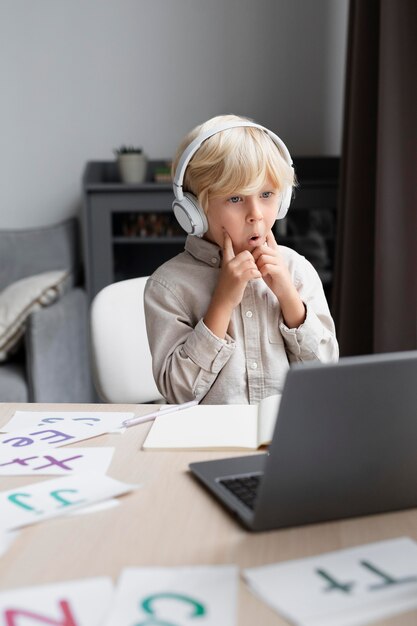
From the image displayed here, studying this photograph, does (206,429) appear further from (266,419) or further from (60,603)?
(60,603)

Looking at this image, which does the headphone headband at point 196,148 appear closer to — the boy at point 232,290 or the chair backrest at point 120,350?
the boy at point 232,290

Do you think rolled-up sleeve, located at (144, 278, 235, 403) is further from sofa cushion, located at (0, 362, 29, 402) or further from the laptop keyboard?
sofa cushion, located at (0, 362, 29, 402)

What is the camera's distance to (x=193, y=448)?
97 centimetres

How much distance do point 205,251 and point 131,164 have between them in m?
1.70

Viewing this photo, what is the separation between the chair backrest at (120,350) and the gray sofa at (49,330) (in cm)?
103

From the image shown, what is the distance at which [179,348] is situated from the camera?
1.27m

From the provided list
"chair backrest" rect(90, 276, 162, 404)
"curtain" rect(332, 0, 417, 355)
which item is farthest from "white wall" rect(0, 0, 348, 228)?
"chair backrest" rect(90, 276, 162, 404)

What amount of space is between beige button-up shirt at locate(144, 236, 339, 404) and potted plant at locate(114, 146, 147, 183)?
1661 millimetres

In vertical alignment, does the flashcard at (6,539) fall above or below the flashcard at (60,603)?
below

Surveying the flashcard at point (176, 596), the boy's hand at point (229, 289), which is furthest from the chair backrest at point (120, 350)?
the flashcard at point (176, 596)

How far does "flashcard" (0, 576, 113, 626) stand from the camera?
1.94 ft

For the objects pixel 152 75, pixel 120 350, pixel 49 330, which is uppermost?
pixel 152 75

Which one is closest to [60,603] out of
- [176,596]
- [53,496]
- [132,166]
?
[176,596]

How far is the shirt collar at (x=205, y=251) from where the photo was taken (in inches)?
52.7
